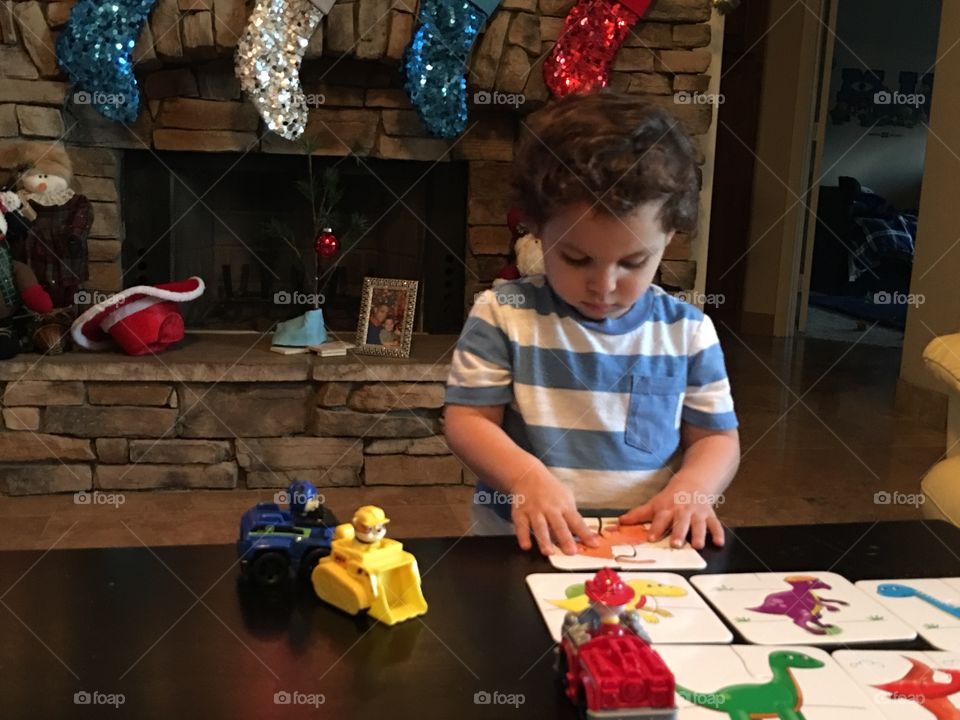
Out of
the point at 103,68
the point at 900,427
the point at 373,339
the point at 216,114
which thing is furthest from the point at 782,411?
the point at 103,68

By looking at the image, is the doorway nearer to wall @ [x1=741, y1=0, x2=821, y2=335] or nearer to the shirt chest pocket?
wall @ [x1=741, y1=0, x2=821, y2=335]

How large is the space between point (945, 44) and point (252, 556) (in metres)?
3.46

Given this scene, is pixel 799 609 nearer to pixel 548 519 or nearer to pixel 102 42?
pixel 548 519

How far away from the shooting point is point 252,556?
0.86 m

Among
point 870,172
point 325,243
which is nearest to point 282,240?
point 325,243

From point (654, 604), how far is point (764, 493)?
204 centimetres

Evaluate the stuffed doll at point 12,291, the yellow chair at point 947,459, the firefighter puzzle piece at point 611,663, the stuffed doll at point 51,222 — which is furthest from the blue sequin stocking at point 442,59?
the firefighter puzzle piece at point 611,663

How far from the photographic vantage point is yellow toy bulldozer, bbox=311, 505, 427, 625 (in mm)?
797

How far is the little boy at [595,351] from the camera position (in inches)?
42.6

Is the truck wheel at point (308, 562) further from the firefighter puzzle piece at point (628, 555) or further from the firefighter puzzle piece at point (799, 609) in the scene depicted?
the firefighter puzzle piece at point (799, 609)

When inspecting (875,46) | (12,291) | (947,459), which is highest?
(875,46)

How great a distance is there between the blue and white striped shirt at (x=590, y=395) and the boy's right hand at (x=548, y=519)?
195 mm

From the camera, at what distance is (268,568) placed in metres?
0.86

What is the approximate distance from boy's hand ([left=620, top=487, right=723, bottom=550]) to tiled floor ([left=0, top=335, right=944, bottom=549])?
55.6 inches
